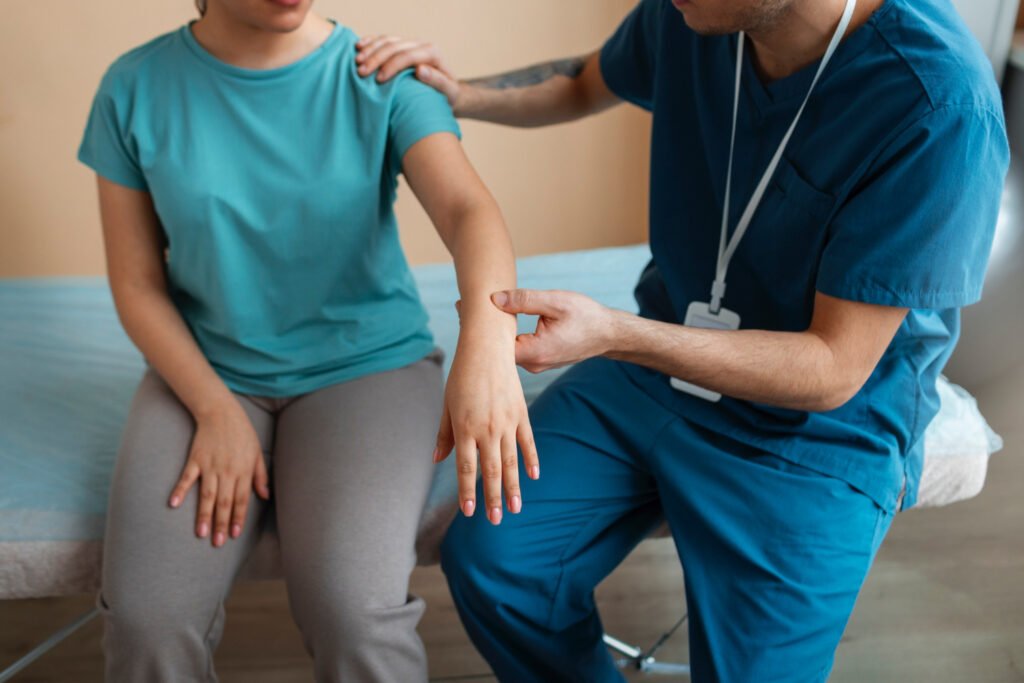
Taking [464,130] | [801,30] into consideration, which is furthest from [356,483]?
[464,130]

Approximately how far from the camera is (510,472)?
895mm

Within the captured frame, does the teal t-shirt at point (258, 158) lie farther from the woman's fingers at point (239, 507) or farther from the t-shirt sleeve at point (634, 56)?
the t-shirt sleeve at point (634, 56)

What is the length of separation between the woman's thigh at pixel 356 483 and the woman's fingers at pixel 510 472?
0.30m

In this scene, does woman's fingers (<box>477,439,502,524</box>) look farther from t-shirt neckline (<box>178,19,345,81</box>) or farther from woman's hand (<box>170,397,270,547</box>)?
t-shirt neckline (<box>178,19,345,81</box>)

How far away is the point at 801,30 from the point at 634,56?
414 mm

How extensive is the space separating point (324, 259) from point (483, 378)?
1.47 ft

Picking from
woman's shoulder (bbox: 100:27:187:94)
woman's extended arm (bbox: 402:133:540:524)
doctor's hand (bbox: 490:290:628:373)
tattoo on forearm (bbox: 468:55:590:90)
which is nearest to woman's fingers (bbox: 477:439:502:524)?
woman's extended arm (bbox: 402:133:540:524)

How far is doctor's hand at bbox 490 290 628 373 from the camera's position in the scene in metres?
0.97

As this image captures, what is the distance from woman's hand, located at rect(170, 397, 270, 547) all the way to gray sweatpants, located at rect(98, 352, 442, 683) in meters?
0.02

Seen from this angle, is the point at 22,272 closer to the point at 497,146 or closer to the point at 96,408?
the point at 96,408

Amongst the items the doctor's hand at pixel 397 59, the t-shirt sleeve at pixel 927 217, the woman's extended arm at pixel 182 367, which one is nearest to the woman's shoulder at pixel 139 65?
the woman's extended arm at pixel 182 367

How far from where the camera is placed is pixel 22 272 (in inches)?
95.8

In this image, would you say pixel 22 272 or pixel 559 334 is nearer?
pixel 559 334

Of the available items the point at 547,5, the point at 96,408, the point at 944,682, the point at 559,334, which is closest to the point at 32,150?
the point at 96,408
